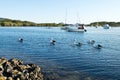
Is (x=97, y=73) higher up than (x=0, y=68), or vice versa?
(x=0, y=68)

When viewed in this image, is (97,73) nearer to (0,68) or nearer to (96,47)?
(0,68)

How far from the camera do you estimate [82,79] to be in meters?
33.8

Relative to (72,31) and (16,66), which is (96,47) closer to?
(16,66)

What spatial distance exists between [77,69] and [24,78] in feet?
43.9

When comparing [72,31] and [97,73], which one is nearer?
[97,73]

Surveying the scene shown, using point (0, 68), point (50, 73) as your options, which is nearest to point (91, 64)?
point (50, 73)

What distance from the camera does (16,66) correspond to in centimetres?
3341

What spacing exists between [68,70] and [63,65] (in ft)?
14.6

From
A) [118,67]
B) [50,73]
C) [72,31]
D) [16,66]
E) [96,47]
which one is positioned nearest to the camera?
→ [16,66]

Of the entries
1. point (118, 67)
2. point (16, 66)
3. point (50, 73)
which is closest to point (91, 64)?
point (118, 67)

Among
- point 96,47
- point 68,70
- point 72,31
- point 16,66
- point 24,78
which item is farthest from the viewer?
point 72,31

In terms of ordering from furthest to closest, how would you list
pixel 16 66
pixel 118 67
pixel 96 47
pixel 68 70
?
pixel 96 47, pixel 118 67, pixel 68 70, pixel 16 66

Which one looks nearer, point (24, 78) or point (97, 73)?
point (24, 78)

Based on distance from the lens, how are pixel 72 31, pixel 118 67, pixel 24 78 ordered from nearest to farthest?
pixel 24 78, pixel 118 67, pixel 72 31
